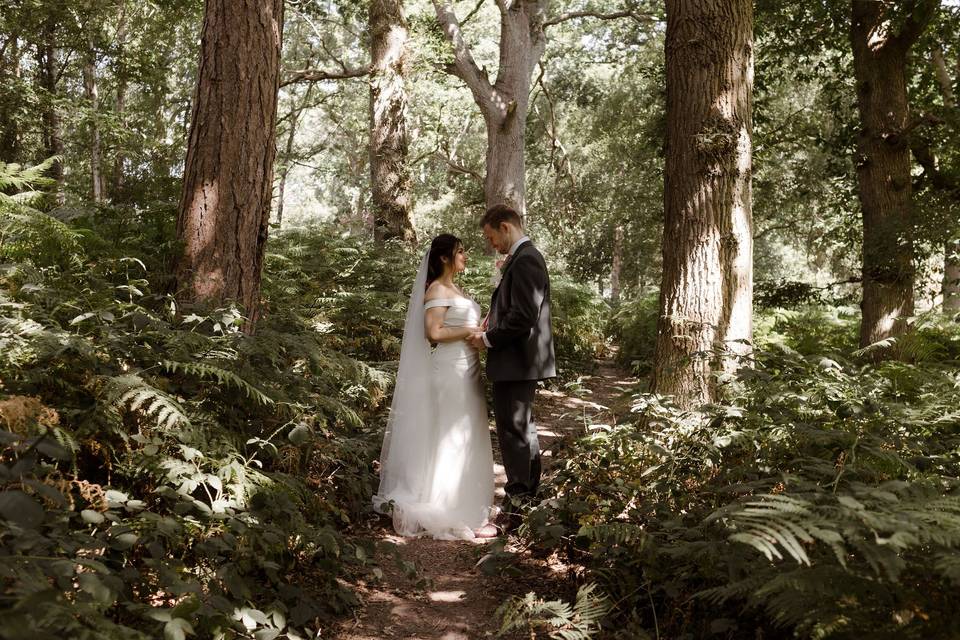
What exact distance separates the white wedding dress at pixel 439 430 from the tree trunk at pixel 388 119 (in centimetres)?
685

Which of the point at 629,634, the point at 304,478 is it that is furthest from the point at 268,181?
the point at 629,634

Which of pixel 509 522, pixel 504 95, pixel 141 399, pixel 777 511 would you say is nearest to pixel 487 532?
pixel 509 522

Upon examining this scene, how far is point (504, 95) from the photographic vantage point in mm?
13484

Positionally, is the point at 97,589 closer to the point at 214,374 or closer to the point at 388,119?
the point at 214,374

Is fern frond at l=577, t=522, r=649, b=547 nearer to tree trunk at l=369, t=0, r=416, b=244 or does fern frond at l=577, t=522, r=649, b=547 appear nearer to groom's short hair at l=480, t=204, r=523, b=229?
groom's short hair at l=480, t=204, r=523, b=229

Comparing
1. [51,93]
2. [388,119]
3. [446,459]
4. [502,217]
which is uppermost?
[51,93]

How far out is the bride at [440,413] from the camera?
5.57 metres

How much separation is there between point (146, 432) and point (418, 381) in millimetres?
2567

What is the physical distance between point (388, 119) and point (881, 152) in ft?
26.4

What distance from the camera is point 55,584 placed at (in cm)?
227

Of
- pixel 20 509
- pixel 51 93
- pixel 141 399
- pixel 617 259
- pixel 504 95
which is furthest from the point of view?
pixel 617 259

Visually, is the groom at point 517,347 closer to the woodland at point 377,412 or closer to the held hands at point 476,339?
the held hands at point 476,339

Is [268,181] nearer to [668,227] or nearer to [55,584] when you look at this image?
[668,227]

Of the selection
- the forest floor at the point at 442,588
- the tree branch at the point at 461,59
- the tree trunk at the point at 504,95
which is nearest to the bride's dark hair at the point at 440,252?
the forest floor at the point at 442,588
